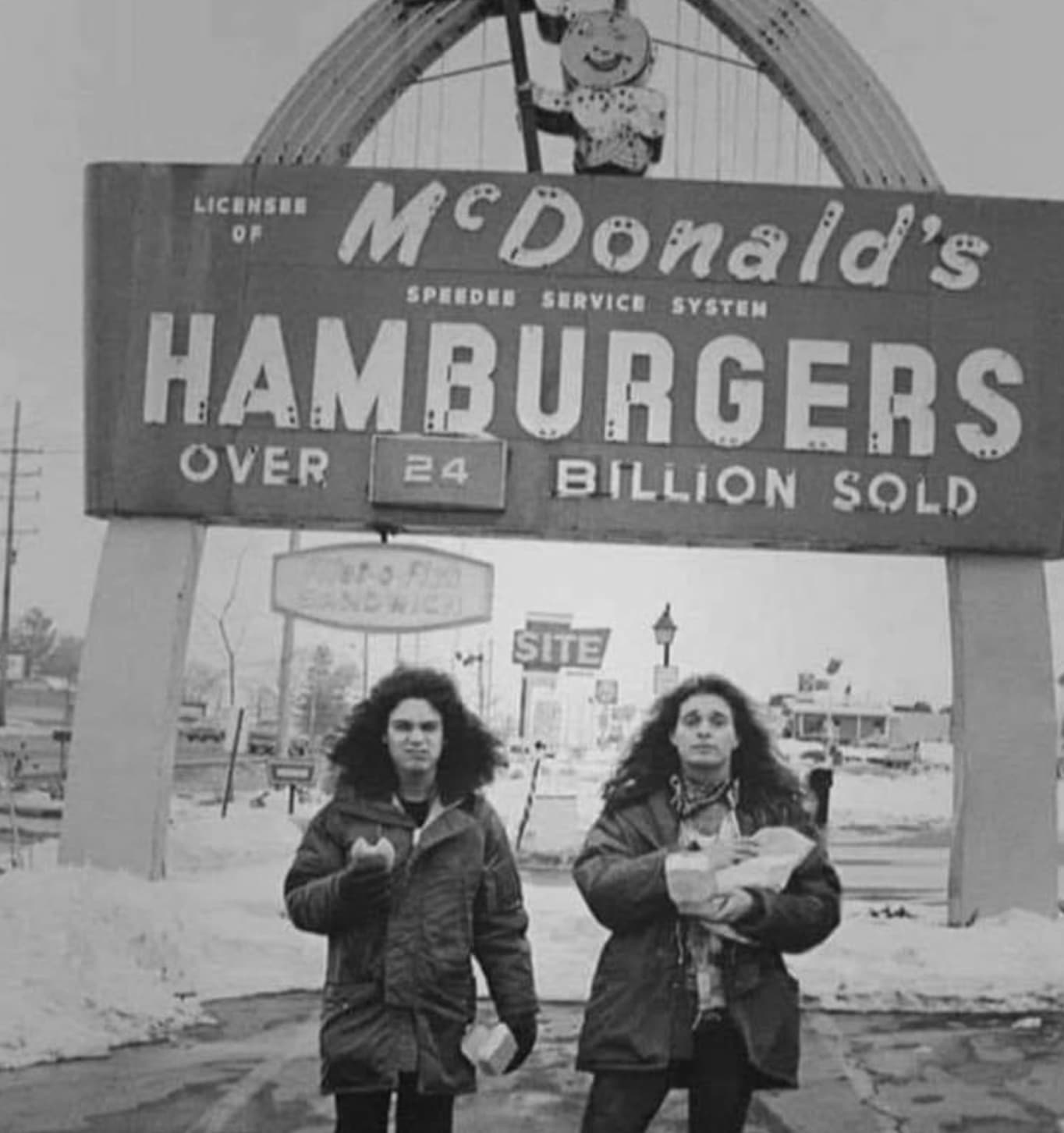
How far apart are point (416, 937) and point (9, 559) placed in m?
1.39

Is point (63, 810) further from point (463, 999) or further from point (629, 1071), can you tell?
point (629, 1071)

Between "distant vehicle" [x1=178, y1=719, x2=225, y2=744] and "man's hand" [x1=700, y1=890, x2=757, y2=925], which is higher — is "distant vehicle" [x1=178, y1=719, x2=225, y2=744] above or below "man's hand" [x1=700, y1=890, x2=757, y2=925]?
above

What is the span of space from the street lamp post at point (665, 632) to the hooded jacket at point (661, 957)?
50 centimetres

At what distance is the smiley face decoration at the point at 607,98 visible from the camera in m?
3.74

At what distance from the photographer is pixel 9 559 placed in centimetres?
369

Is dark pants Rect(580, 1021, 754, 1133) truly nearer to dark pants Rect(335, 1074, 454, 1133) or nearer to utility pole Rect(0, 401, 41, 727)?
dark pants Rect(335, 1074, 454, 1133)

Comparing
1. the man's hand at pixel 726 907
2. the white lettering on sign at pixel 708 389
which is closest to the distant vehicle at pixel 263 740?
the white lettering on sign at pixel 708 389

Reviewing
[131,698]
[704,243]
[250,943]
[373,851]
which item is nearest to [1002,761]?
[704,243]

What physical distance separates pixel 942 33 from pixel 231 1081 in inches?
112

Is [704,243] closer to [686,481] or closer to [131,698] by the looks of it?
[686,481]

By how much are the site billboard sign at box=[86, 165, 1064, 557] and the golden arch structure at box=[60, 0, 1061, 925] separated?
103 millimetres

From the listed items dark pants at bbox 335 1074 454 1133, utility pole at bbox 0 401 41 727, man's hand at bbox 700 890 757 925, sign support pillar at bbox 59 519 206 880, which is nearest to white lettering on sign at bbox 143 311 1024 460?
sign support pillar at bbox 59 519 206 880

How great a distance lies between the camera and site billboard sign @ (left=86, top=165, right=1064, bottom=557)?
3652 millimetres

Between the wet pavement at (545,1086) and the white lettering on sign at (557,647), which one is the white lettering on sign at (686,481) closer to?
the white lettering on sign at (557,647)
